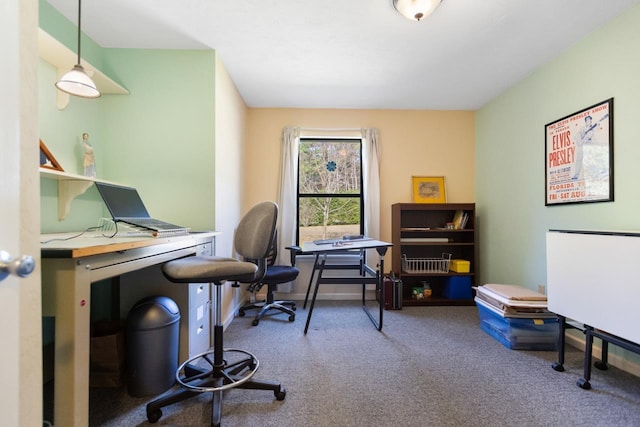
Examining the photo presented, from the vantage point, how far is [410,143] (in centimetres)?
359

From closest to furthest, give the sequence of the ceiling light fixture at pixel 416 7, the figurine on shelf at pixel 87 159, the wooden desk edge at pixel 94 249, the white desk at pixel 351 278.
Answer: the wooden desk edge at pixel 94 249 < the ceiling light fixture at pixel 416 7 < the figurine on shelf at pixel 87 159 < the white desk at pixel 351 278

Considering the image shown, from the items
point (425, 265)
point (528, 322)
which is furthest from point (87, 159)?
point (528, 322)

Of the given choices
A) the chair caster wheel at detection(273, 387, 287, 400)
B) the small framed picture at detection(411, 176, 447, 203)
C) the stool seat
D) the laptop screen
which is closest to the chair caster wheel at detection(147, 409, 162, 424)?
the chair caster wheel at detection(273, 387, 287, 400)

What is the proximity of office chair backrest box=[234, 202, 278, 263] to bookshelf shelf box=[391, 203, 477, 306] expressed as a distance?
2.10 meters

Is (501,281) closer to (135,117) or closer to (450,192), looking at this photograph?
(450,192)

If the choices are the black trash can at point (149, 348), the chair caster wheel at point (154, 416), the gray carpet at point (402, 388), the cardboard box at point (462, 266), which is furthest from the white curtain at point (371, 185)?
the chair caster wheel at point (154, 416)

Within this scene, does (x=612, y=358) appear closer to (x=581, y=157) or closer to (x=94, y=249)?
(x=581, y=157)

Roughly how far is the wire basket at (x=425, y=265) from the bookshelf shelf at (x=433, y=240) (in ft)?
0.24

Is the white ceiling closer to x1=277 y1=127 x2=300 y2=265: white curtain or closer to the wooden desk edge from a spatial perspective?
x1=277 y1=127 x2=300 y2=265: white curtain

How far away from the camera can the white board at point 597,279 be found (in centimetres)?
146

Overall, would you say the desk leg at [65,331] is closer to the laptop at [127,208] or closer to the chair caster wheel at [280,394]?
the laptop at [127,208]

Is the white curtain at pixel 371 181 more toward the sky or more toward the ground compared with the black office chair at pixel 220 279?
more toward the sky

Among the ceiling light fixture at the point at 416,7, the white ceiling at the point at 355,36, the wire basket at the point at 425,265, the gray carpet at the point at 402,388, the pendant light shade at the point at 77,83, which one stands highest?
the white ceiling at the point at 355,36

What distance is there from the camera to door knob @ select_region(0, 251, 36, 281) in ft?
1.68
